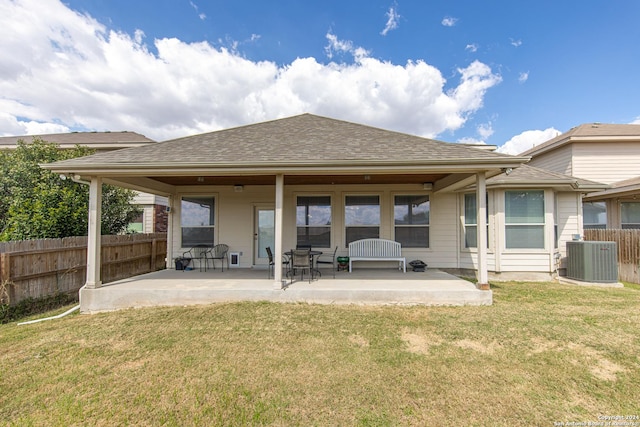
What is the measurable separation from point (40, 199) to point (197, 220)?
3638mm

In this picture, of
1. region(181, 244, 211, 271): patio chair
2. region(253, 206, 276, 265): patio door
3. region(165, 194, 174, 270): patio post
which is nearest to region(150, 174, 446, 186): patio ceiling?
region(165, 194, 174, 270): patio post

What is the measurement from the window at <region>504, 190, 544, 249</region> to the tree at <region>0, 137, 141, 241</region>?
11.5m

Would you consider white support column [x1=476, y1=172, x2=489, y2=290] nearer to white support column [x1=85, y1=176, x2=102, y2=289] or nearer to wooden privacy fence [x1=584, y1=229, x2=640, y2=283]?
wooden privacy fence [x1=584, y1=229, x2=640, y2=283]

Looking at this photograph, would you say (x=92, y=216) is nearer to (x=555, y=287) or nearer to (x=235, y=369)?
(x=235, y=369)

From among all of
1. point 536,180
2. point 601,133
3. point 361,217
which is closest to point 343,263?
point 361,217

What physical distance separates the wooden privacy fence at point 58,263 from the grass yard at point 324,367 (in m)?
1.02

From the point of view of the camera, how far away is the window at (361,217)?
8.19 meters

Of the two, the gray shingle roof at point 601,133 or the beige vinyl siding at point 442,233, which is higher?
the gray shingle roof at point 601,133

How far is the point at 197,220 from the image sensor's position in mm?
8555

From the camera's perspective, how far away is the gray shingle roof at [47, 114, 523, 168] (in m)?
5.29

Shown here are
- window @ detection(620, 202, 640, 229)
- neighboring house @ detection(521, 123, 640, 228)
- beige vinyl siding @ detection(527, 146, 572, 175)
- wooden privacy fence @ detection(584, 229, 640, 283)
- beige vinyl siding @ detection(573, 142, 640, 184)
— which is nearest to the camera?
wooden privacy fence @ detection(584, 229, 640, 283)

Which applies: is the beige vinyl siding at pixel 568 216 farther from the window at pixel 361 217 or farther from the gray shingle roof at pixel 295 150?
the window at pixel 361 217

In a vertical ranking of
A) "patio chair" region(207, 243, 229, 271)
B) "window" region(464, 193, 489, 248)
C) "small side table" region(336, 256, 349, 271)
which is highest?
"window" region(464, 193, 489, 248)

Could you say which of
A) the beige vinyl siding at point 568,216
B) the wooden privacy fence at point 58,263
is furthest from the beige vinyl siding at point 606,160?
the wooden privacy fence at point 58,263
